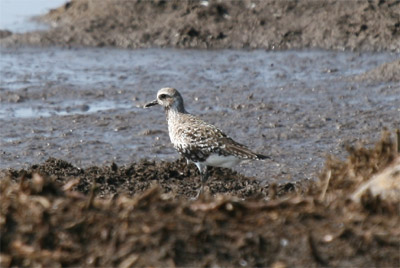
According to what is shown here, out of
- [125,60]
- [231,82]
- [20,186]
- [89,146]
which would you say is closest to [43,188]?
[20,186]

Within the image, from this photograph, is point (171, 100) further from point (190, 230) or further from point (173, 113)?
point (190, 230)

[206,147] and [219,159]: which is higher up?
[206,147]

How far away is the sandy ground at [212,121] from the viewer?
4992 millimetres

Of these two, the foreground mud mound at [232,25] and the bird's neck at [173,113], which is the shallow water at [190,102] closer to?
the foreground mud mound at [232,25]

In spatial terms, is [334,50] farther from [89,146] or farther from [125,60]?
[89,146]

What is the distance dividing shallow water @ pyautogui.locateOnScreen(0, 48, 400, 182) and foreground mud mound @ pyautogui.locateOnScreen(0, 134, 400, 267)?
3654mm

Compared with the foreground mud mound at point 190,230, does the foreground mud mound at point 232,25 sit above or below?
above

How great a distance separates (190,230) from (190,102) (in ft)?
21.7

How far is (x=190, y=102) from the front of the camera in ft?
38.0

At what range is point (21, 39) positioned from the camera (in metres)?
14.8

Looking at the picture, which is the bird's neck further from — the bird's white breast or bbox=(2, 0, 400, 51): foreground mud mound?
bbox=(2, 0, 400, 51): foreground mud mound

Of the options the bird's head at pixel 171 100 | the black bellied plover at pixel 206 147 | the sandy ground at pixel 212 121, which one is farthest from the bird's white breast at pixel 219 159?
the bird's head at pixel 171 100

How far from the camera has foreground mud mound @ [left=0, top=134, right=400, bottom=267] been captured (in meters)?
4.88

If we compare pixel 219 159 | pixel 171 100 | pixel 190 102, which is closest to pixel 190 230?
Answer: pixel 219 159
